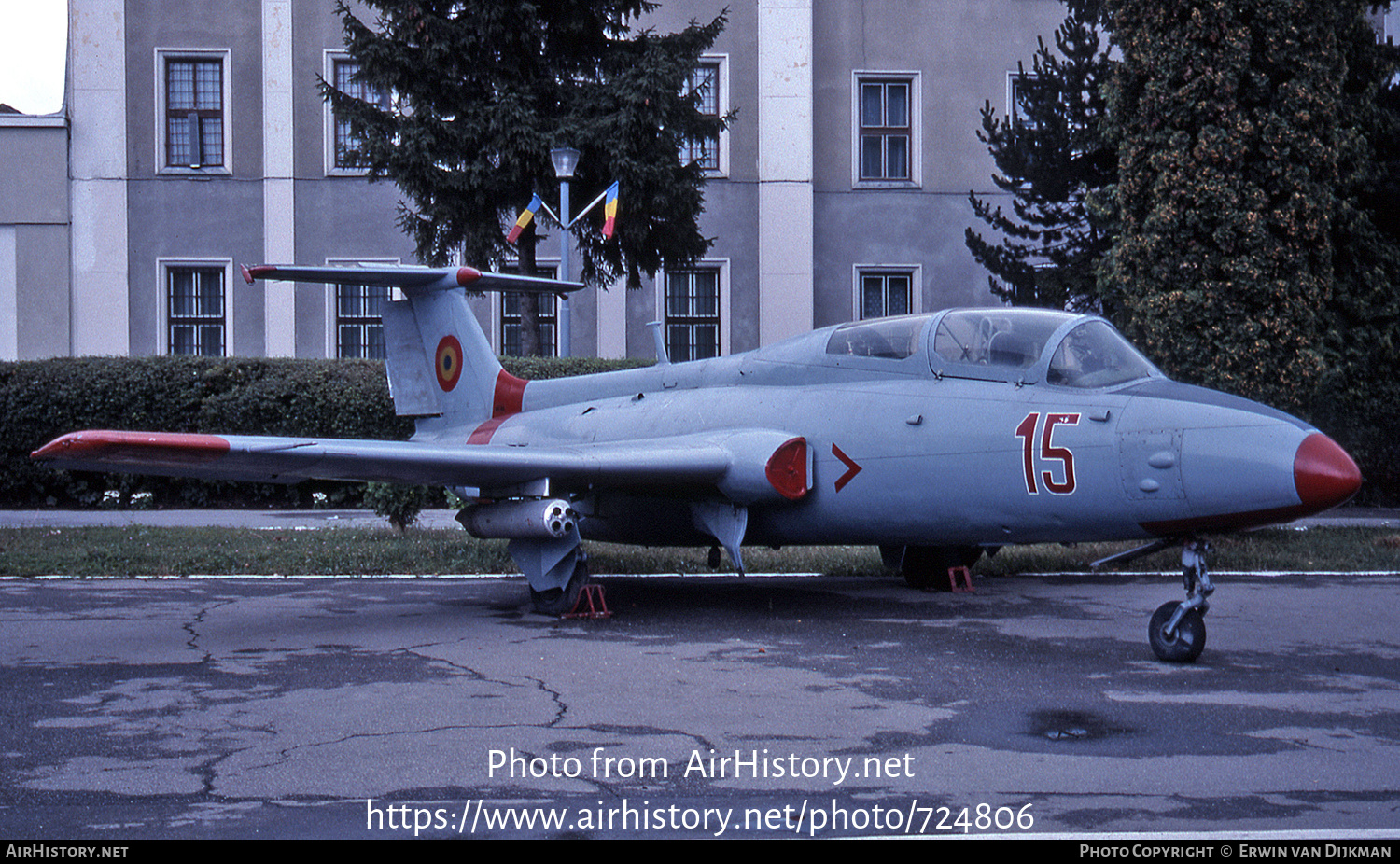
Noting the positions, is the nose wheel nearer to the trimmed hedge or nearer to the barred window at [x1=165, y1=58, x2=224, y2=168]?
the trimmed hedge

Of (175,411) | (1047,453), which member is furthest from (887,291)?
(1047,453)

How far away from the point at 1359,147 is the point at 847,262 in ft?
42.8

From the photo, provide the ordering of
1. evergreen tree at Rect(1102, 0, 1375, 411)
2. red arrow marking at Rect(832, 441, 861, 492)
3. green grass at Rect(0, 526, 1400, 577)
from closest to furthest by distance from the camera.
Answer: red arrow marking at Rect(832, 441, 861, 492) < green grass at Rect(0, 526, 1400, 577) < evergreen tree at Rect(1102, 0, 1375, 411)

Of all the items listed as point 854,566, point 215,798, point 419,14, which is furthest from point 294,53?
point 215,798

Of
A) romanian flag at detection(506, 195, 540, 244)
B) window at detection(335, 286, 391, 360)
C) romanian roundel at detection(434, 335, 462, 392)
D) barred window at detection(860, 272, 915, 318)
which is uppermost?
romanian flag at detection(506, 195, 540, 244)

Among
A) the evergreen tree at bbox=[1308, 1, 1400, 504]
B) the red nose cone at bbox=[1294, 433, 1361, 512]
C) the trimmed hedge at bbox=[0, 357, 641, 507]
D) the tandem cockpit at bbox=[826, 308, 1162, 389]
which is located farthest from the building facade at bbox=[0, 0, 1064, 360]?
the red nose cone at bbox=[1294, 433, 1361, 512]

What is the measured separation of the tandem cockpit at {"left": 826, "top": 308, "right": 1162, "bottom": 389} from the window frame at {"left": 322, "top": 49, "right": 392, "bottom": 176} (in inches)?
832

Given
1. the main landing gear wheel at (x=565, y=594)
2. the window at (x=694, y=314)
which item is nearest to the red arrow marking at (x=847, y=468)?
the main landing gear wheel at (x=565, y=594)

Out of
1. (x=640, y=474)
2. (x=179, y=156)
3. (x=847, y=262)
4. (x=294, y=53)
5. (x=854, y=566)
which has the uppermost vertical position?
(x=294, y=53)

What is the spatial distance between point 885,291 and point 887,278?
32 centimetres

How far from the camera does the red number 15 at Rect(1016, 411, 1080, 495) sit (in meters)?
7.74

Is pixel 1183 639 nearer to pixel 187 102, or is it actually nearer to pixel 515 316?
pixel 515 316
